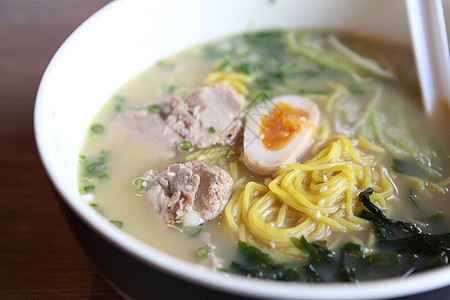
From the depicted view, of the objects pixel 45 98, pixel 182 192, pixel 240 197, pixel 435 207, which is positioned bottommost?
pixel 435 207

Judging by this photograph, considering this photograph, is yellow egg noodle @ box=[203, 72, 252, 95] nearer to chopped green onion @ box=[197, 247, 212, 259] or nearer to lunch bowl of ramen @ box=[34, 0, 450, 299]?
lunch bowl of ramen @ box=[34, 0, 450, 299]

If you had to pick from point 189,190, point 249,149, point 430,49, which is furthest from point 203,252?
point 430,49

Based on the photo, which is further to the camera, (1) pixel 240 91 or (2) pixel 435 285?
(1) pixel 240 91

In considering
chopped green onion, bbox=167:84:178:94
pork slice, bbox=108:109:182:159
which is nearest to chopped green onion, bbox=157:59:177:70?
chopped green onion, bbox=167:84:178:94

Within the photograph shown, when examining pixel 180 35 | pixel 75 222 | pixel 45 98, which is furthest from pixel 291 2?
pixel 75 222

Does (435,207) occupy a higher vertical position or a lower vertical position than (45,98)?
lower

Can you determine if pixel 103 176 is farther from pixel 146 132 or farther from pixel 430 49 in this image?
pixel 430 49

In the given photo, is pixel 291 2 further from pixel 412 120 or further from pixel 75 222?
pixel 75 222

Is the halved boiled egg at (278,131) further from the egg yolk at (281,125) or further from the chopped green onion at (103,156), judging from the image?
the chopped green onion at (103,156)
